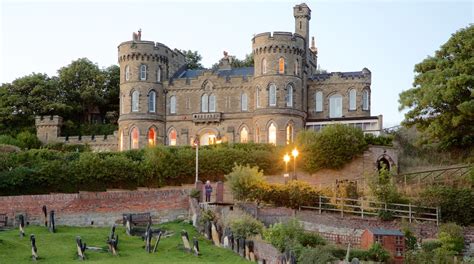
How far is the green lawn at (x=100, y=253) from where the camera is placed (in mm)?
31938

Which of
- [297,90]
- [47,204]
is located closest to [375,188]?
[47,204]

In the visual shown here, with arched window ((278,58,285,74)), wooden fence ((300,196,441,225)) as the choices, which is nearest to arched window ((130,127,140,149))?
arched window ((278,58,285,74))

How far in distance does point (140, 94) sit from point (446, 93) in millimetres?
28883

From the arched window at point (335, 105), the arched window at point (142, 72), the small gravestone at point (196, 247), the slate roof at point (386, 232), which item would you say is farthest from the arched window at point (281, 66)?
the small gravestone at point (196, 247)

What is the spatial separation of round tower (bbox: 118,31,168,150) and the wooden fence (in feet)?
81.0

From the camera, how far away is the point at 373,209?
40.8 m

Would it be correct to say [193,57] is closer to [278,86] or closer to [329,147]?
[278,86]

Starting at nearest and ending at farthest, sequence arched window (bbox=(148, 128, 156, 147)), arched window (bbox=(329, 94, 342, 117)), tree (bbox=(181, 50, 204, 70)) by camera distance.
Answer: arched window (bbox=(329, 94, 342, 117)), arched window (bbox=(148, 128, 156, 147)), tree (bbox=(181, 50, 204, 70))

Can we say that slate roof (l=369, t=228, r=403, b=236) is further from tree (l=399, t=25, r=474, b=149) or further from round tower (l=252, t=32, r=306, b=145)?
round tower (l=252, t=32, r=306, b=145)

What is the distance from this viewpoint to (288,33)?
61.4m

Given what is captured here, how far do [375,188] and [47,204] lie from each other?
1669 cm

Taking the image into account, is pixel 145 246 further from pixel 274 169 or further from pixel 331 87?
pixel 331 87

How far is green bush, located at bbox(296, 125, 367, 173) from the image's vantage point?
51812 mm

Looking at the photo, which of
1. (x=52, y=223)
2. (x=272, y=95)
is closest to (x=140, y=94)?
(x=272, y=95)
